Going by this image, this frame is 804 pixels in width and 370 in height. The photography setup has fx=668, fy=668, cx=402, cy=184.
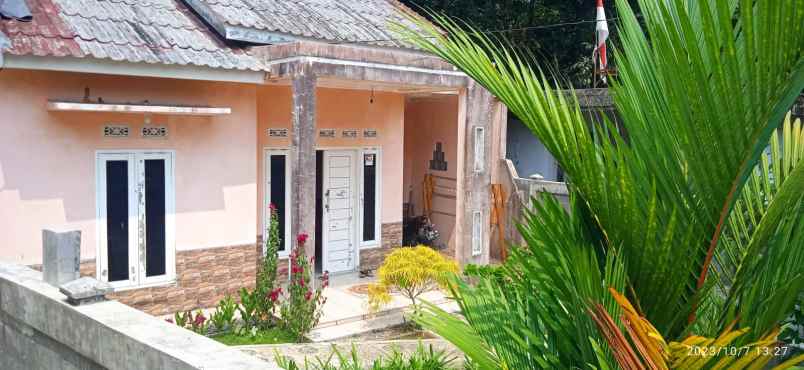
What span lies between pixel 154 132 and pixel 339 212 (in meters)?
3.58

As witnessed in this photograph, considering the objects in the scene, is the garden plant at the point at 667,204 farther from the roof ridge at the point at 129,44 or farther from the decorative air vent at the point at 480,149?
the decorative air vent at the point at 480,149

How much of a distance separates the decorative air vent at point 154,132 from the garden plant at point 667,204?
6912 mm

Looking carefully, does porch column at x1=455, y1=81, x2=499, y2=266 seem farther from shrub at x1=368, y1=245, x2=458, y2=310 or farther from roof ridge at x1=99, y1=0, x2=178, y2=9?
roof ridge at x1=99, y1=0, x2=178, y2=9

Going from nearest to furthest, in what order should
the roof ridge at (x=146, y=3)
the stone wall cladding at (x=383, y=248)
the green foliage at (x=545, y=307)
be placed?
the green foliage at (x=545, y=307), the roof ridge at (x=146, y=3), the stone wall cladding at (x=383, y=248)

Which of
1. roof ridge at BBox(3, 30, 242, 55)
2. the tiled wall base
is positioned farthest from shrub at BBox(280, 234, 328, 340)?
roof ridge at BBox(3, 30, 242, 55)

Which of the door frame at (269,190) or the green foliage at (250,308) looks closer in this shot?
the green foliage at (250,308)

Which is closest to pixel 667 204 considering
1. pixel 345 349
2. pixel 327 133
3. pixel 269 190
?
pixel 345 349

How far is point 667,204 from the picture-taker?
5.72ft

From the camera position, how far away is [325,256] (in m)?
10.8

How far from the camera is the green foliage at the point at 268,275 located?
25.0 ft

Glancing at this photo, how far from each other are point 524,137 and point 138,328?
13.3m

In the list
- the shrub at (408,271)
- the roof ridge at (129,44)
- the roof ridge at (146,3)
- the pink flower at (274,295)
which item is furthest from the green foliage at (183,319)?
the roof ridge at (146,3)

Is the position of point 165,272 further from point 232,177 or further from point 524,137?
point 524,137

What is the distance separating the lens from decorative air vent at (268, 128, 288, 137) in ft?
32.8
